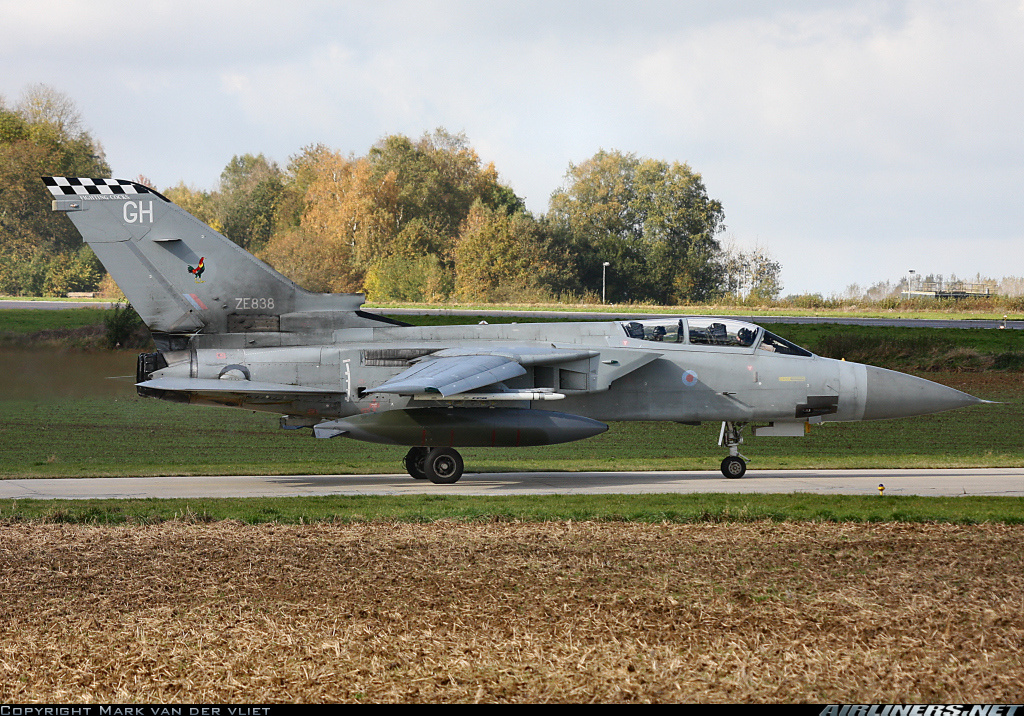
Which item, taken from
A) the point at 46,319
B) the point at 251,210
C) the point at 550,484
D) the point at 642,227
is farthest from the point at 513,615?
the point at 642,227

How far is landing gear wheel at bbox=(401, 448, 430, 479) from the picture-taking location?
64.2 feet

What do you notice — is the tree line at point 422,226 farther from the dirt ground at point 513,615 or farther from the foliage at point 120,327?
the dirt ground at point 513,615

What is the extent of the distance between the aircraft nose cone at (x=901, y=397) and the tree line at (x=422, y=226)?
17.8 m

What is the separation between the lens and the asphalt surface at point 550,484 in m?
16.7

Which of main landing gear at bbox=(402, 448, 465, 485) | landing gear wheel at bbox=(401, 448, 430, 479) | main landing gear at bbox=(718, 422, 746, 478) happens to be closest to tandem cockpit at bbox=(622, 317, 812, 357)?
main landing gear at bbox=(718, 422, 746, 478)

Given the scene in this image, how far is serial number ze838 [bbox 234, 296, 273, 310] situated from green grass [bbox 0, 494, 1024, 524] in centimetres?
524

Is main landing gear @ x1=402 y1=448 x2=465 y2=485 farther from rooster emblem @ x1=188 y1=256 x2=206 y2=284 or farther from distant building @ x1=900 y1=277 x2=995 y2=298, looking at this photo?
distant building @ x1=900 y1=277 x2=995 y2=298

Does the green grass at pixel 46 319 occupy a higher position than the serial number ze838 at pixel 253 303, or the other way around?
the serial number ze838 at pixel 253 303

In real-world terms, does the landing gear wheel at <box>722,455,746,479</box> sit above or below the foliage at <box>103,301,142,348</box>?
below

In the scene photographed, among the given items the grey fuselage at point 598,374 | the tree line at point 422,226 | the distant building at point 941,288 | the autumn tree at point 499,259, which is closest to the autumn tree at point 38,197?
the tree line at point 422,226

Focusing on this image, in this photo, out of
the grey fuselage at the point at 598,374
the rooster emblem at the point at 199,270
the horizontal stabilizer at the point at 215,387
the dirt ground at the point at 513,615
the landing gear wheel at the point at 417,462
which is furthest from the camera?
the landing gear wheel at the point at 417,462

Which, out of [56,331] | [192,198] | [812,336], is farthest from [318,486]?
[192,198]

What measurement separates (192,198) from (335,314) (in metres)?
33.2

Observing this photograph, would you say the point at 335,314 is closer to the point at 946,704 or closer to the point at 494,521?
the point at 494,521
